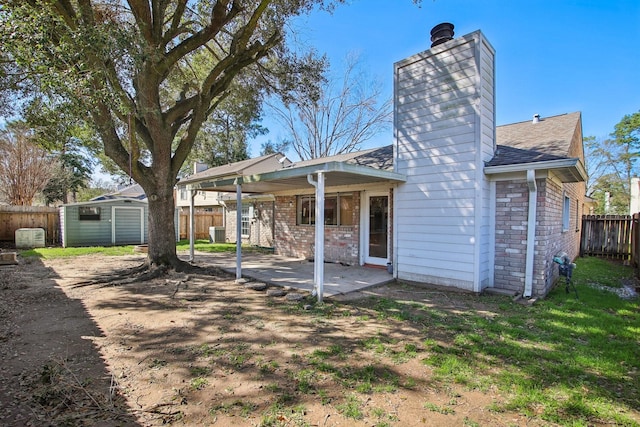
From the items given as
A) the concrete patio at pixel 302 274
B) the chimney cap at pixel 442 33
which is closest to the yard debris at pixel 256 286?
the concrete patio at pixel 302 274

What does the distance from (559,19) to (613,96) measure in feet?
51.3

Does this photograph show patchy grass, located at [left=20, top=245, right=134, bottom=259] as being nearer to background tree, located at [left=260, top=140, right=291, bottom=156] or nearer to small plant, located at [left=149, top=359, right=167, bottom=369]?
small plant, located at [left=149, top=359, right=167, bottom=369]

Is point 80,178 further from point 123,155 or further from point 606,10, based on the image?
point 606,10

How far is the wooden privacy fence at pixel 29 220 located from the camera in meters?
14.6

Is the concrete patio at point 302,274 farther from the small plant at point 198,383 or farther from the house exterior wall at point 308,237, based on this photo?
the small plant at point 198,383

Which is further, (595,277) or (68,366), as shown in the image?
(595,277)

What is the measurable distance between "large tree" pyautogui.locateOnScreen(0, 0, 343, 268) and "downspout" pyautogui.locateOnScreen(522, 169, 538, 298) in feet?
21.1

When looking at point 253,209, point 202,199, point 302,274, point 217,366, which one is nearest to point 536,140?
point 302,274

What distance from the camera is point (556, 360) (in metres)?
3.42

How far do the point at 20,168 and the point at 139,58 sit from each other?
2116cm

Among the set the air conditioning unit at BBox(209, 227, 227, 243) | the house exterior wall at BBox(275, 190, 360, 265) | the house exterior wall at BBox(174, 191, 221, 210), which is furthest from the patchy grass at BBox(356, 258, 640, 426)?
the house exterior wall at BBox(174, 191, 221, 210)

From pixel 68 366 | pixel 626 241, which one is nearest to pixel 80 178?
pixel 68 366

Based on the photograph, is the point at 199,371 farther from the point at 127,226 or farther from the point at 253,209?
the point at 127,226

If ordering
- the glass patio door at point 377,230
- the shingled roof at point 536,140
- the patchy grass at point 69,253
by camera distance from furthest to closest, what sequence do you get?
1. the patchy grass at point 69,253
2. the glass patio door at point 377,230
3. the shingled roof at point 536,140
